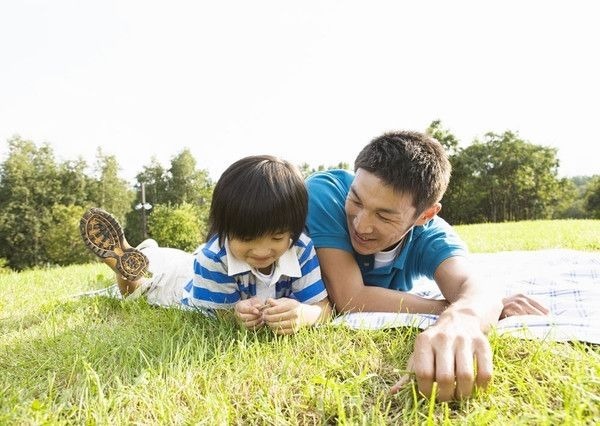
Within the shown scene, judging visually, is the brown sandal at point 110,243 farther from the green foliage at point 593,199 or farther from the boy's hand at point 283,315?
the green foliage at point 593,199

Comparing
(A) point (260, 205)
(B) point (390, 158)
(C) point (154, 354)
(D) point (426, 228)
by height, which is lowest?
(C) point (154, 354)

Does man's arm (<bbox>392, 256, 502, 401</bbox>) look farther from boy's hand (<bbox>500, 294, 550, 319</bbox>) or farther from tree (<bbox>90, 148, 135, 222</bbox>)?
tree (<bbox>90, 148, 135, 222</bbox>)

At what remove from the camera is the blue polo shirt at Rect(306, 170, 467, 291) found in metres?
2.87

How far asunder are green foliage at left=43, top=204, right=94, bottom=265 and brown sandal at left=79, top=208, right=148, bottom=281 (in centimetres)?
3718

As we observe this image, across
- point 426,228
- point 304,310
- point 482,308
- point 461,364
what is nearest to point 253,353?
point 304,310

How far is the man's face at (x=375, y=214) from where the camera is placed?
2.72 metres

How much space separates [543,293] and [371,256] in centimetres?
130

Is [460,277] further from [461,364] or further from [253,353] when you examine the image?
[253,353]

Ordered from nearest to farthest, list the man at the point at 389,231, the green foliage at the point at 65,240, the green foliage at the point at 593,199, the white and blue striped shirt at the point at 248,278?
the white and blue striped shirt at the point at 248,278, the man at the point at 389,231, the green foliage at the point at 65,240, the green foliage at the point at 593,199

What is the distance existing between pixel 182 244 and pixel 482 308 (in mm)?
37144

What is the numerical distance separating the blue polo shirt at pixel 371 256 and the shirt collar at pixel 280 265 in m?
0.25

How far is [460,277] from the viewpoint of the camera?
8.77 ft

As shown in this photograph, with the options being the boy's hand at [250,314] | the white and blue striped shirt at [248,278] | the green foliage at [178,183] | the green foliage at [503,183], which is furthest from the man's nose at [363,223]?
the green foliage at [178,183]

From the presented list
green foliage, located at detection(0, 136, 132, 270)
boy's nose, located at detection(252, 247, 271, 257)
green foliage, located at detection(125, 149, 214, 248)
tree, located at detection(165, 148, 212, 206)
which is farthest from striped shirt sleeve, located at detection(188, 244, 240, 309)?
tree, located at detection(165, 148, 212, 206)
